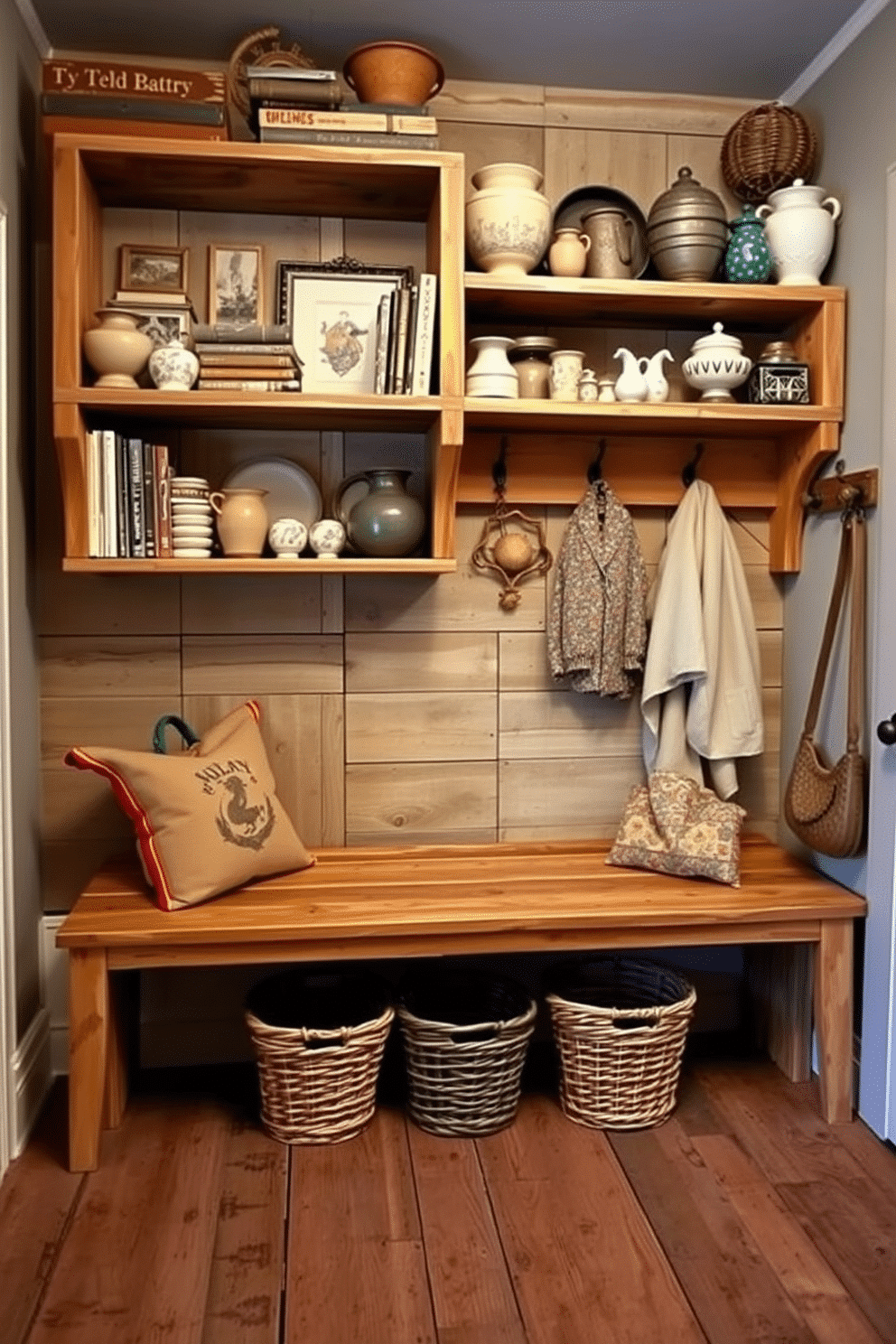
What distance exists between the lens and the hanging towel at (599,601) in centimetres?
253

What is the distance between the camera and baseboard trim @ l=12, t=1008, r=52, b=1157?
220 centimetres

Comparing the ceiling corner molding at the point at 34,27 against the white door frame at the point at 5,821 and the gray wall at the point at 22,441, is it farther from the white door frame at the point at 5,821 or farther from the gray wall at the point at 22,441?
the white door frame at the point at 5,821

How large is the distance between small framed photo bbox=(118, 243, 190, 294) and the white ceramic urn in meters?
1.34

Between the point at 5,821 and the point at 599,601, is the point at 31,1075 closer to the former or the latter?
the point at 5,821

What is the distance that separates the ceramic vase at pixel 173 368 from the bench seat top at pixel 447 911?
3.46 feet

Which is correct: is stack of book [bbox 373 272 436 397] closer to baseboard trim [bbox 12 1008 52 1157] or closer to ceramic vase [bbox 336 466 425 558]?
ceramic vase [bbox 336 466 425 558]

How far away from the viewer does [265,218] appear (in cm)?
251

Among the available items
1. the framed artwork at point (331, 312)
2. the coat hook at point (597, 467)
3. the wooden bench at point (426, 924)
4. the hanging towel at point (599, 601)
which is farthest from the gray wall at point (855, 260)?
the framed artwork at point (331, 312)

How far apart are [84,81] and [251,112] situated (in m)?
0.35

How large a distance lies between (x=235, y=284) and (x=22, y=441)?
A: 61 cm

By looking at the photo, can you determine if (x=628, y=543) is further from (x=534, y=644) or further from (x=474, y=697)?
(x=474, y=697)

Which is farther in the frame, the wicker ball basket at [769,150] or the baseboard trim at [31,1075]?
the wicker ball basket at [769,150]

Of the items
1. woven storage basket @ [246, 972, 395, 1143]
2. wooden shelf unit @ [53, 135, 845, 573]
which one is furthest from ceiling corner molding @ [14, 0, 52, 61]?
woven storage basket @ [246, 972, 395, 1143]

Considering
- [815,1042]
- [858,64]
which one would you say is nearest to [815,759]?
[815,1042]
